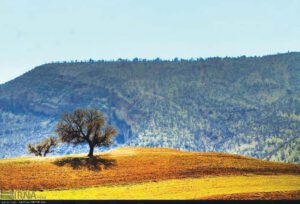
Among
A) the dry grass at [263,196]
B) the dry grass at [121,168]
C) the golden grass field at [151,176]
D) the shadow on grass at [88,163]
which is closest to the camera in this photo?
the dry grass at [263,196]

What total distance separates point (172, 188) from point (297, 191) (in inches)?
651

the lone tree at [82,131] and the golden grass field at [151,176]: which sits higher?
the lone tree at [82,131]

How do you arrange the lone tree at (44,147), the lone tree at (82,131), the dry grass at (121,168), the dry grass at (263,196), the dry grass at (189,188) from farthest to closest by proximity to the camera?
the lone tree at (44,147)
the lone tree at (82,131)
the dry grass at (121,168)
the dry grass at (189,188)
the dry grass at (263,196)

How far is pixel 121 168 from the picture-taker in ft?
297

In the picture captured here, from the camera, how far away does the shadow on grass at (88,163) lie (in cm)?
8944

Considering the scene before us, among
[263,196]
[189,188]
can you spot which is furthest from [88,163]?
[263,196]

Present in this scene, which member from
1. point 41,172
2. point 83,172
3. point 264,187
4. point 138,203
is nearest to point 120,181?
point 83,172

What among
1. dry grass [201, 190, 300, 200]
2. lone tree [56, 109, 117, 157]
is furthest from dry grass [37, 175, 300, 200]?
lone tree [56, 109, 117, 157]

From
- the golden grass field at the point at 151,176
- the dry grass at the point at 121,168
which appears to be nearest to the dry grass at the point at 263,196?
the golden grass field at the point at 151,176

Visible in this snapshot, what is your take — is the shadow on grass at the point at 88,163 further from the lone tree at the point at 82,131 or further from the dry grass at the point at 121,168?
the lone tree at the point at 82,131

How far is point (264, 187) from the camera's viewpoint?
7606 cm

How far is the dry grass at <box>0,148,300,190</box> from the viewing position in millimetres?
81312

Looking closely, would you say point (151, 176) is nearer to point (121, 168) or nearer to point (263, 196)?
point (121, 168)

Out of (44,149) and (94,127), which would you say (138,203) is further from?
(44,149)
